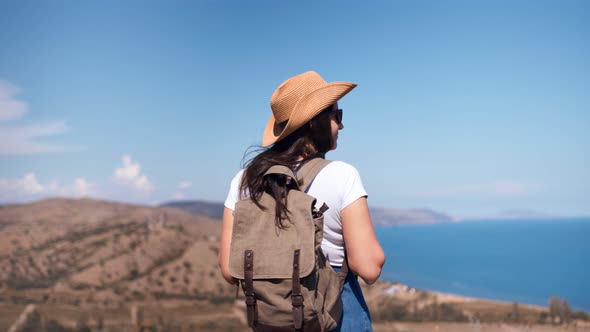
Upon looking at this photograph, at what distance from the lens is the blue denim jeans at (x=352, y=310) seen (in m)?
1.81

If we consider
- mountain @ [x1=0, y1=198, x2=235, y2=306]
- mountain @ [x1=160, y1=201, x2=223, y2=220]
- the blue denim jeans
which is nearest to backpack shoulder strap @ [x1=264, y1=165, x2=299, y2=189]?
the blue denim jeans

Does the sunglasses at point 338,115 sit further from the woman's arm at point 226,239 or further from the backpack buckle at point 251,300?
the backpack buckle at point 251,300

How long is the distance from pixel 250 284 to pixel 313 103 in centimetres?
67

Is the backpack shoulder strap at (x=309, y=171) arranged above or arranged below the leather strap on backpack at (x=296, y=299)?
above

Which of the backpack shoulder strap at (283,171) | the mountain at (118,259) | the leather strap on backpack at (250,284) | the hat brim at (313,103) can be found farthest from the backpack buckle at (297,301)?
the mountain at (118,259)

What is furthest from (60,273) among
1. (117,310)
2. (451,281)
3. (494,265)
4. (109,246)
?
(494,265)

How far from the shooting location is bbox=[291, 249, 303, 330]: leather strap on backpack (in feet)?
5.19

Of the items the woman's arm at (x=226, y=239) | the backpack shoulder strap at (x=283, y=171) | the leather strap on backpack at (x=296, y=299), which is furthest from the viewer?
the woman's arm at (x=226, y=239)

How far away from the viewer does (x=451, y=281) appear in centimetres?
10075

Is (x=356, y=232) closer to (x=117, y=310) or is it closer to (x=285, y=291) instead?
(x=285, y=291)

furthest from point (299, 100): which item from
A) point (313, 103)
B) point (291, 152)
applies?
point (291, 152)

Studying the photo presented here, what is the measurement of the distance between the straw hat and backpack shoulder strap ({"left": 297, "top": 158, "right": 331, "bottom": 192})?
0.16m

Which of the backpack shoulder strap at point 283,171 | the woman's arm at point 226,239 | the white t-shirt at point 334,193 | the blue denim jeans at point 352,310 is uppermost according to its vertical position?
the backpack shoulder strap at point 283,171

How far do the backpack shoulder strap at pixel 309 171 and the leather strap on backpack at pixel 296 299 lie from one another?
0.28 m
